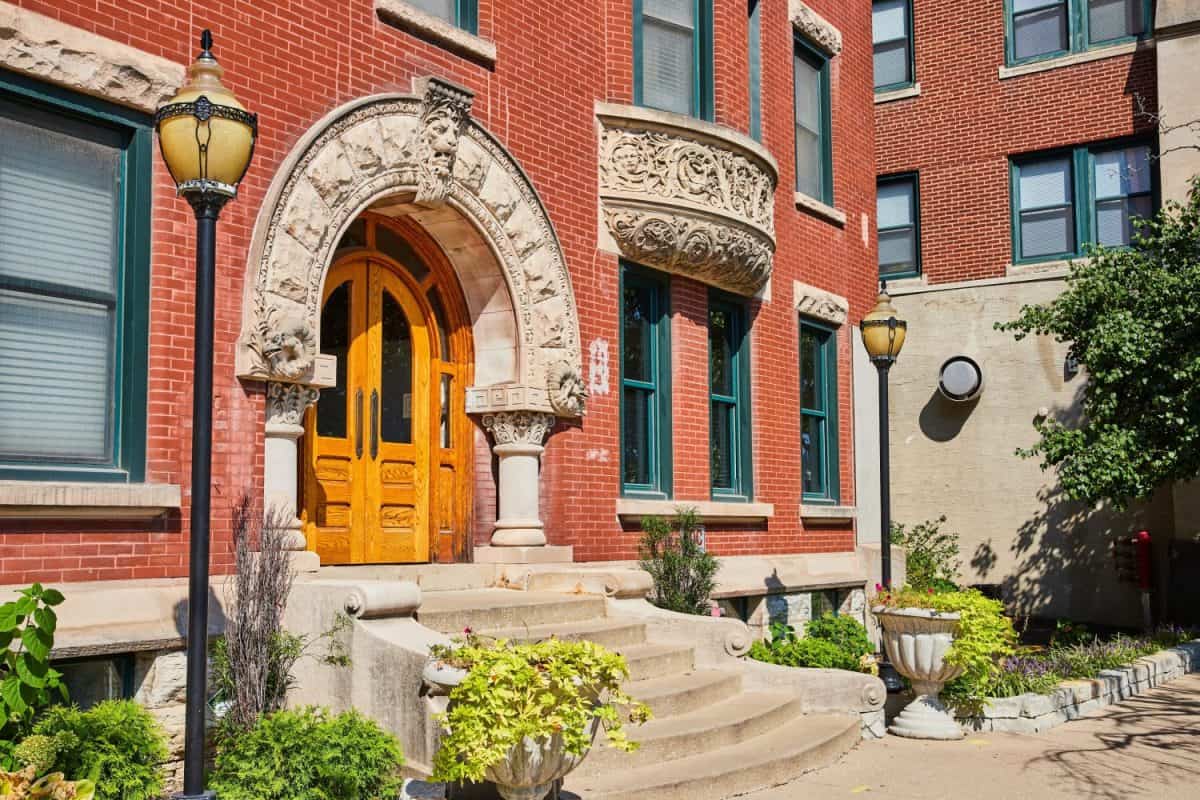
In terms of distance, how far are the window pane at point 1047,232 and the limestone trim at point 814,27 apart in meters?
5.57

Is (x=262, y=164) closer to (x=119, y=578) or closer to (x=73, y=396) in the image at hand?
(x=73, y=396)

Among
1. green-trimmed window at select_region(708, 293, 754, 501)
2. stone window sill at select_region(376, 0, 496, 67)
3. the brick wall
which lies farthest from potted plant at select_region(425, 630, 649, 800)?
green-trimmed window at select_region(708, 293, 754, 501)

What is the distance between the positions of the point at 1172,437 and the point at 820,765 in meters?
8.28

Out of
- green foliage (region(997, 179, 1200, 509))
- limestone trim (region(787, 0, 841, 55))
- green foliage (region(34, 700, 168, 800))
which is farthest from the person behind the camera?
limestone trim (region(787, 0, 841, 55))

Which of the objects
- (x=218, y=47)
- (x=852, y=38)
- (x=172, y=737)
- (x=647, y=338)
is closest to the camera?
(x=172, y=737)

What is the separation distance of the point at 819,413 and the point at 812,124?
362 centimetres

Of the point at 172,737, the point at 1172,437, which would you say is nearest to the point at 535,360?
the point at 172,737

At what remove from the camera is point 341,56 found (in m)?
9.06

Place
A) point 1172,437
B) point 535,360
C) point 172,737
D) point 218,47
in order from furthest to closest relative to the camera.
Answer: point 1172,437 → point 535,360 → point 218,47 → point 172,737

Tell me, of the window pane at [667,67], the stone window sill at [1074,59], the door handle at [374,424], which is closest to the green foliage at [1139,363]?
the stone window sill at [1074,59]

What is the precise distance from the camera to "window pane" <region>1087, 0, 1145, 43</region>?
1897 cm

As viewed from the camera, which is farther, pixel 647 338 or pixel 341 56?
pixel 647 338

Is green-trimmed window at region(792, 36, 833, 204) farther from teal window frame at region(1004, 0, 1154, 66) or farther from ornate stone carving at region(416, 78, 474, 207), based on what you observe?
ornate stone carving at region(416, 78, 474, 207)

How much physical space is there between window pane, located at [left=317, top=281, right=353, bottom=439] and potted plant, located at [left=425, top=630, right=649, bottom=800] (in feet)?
12.0
